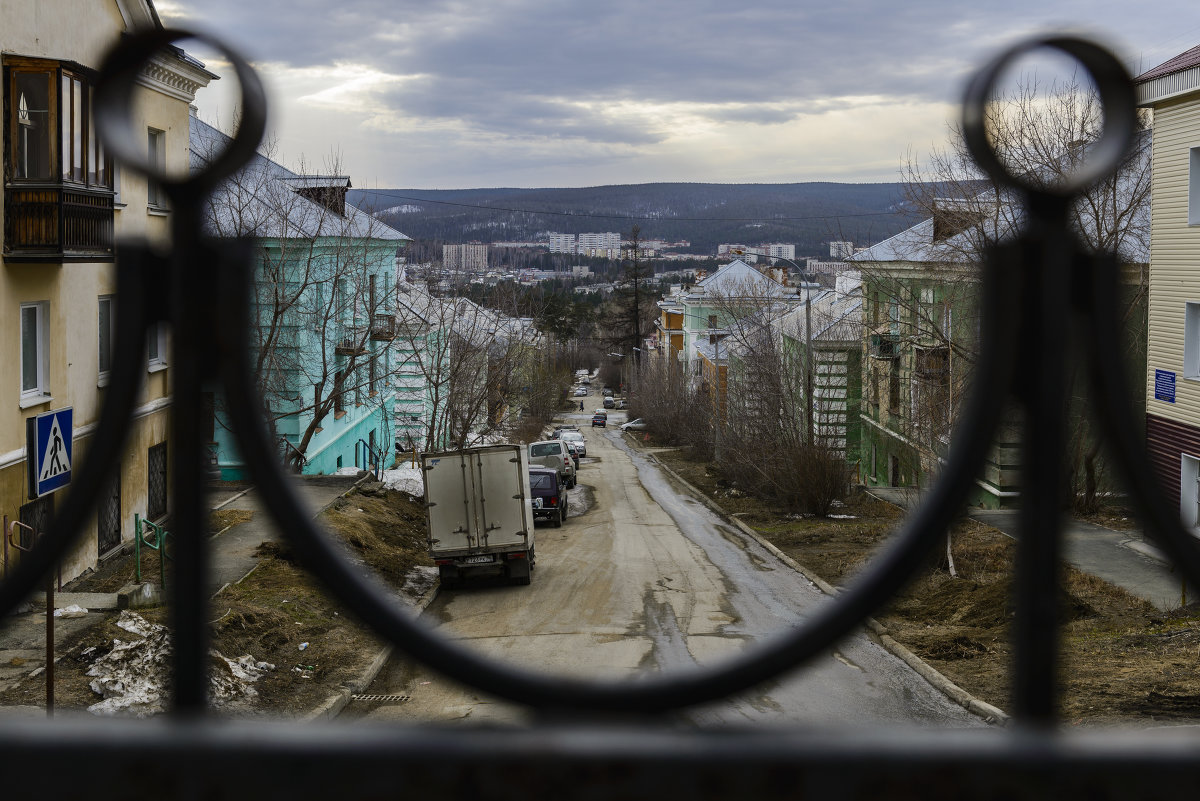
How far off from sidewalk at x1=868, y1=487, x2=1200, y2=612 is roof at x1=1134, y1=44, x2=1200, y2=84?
850cm

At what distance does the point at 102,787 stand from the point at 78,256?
54.3ft

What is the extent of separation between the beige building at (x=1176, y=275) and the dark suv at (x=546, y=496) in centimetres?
1475

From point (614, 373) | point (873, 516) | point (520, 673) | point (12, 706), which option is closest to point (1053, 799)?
point (520, 673)

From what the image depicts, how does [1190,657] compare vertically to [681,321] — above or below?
below

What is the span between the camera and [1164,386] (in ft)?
68.5

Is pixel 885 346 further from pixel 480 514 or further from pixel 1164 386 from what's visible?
pixel 480 514

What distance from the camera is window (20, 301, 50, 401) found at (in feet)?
51.6

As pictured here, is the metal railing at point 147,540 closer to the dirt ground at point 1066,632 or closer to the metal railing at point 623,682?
the dirt ground at point 1066,632

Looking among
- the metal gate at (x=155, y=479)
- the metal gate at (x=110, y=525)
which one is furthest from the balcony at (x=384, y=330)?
the metal gate at (x=110, y=525)

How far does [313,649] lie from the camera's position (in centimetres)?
1406

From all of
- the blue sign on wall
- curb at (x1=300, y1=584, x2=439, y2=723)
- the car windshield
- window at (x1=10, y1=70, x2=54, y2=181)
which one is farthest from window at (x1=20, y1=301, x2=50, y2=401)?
the blue sign on wall

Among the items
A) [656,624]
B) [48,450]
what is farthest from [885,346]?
[48,450]

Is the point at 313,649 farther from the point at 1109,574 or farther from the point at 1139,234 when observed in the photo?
the point at 1139,234

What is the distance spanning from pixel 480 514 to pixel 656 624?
17.3ft
